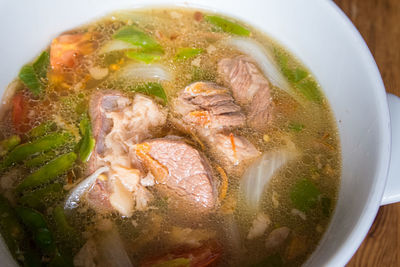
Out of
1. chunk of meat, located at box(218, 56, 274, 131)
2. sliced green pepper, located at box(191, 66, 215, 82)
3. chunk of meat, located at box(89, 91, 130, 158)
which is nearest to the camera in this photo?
chunk of meat, located at box(89, 91, 130, 158)

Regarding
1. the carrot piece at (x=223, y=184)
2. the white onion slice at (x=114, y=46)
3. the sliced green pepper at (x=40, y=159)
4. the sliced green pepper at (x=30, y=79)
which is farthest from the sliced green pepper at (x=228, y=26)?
the sliced green pepper at (x=40, y=159)

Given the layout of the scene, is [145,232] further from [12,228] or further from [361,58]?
[361,58]

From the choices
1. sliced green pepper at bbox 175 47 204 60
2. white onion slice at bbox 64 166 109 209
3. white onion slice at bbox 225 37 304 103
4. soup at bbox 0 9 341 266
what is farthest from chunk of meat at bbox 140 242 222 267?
sliced green pepper at bbox 175 47 204 60

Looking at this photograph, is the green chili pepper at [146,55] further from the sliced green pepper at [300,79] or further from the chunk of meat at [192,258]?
the chunk of meat at [192,258]

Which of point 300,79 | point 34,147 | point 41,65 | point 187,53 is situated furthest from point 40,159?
point 300,79

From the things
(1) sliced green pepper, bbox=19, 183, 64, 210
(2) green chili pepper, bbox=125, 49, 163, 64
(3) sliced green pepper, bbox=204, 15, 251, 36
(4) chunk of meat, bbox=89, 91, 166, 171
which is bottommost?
(1) sliced green pepper, bbox=19, 183, 64, 210

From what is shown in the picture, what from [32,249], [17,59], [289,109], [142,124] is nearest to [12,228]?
[32,249]

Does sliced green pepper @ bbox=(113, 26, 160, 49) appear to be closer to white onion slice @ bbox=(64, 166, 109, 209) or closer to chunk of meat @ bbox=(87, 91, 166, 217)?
chunk of meat @ bbox=(87, 91, 166, 217)
